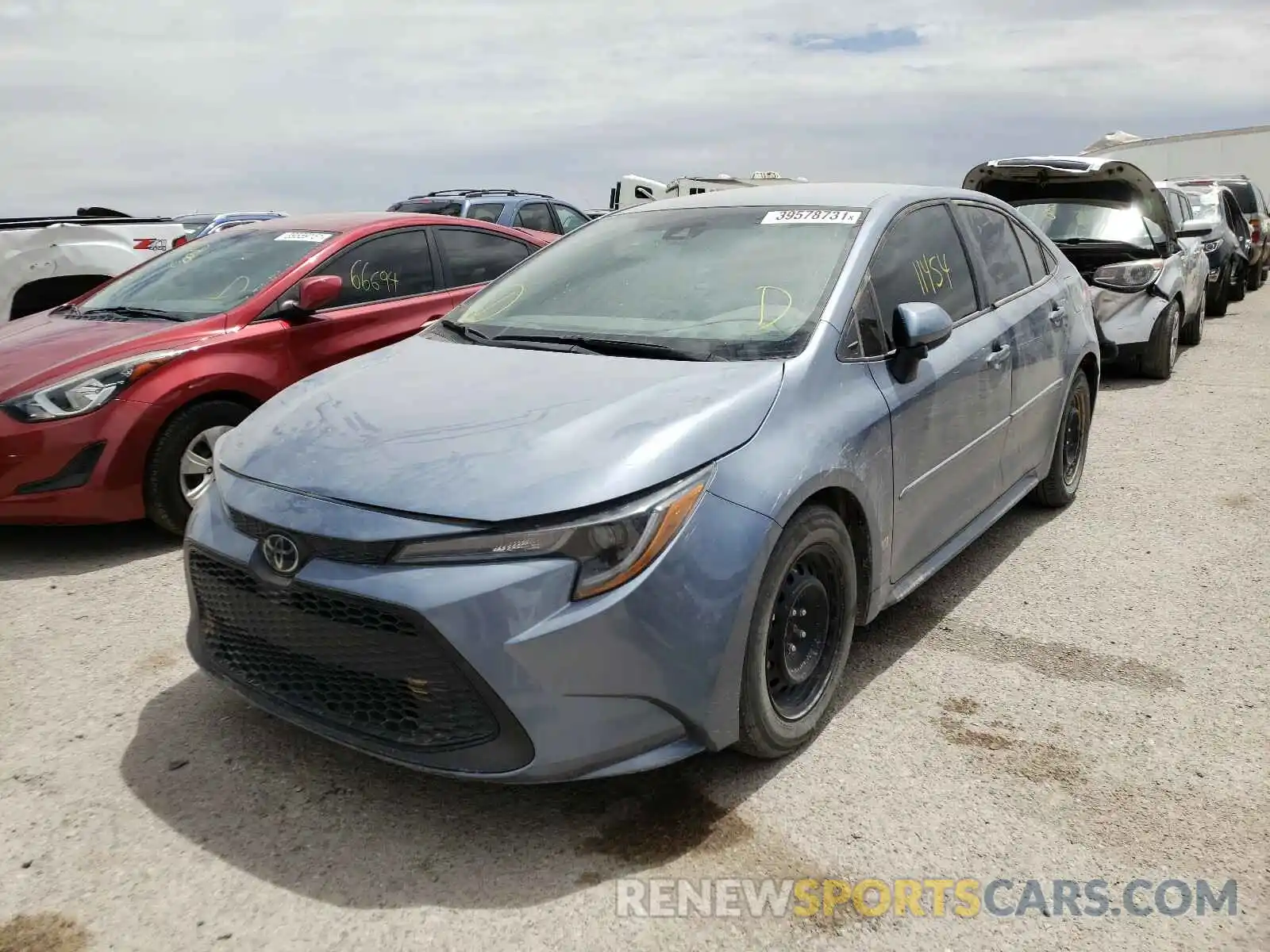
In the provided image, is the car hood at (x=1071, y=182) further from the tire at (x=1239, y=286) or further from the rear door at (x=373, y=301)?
the tire at (x=1239, y=286)

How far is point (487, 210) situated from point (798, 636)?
432 inches

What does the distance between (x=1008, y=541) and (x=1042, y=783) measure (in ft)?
7.23

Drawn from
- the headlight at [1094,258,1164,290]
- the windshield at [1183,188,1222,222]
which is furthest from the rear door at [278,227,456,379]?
the windshield at [1183,188,1222,222]

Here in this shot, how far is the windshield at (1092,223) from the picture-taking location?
852 cm

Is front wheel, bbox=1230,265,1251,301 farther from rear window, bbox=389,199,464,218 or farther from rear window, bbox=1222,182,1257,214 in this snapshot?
rear window, bbox=389,199,464,218

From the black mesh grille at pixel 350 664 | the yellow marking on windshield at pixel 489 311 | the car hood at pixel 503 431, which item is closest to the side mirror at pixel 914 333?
the car hood at pixel 503 431

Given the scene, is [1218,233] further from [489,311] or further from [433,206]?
[489,311]

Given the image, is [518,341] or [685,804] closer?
[685,804]

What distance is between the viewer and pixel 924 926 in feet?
7.87

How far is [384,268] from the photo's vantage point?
236 inches

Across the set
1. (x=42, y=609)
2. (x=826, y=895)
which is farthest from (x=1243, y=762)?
(x=42, y=609)

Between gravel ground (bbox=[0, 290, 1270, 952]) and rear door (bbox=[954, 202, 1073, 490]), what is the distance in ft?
2.43

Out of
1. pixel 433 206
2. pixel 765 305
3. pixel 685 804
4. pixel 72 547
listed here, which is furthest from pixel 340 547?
pixel 433 206

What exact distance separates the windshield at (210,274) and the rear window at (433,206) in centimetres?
643
